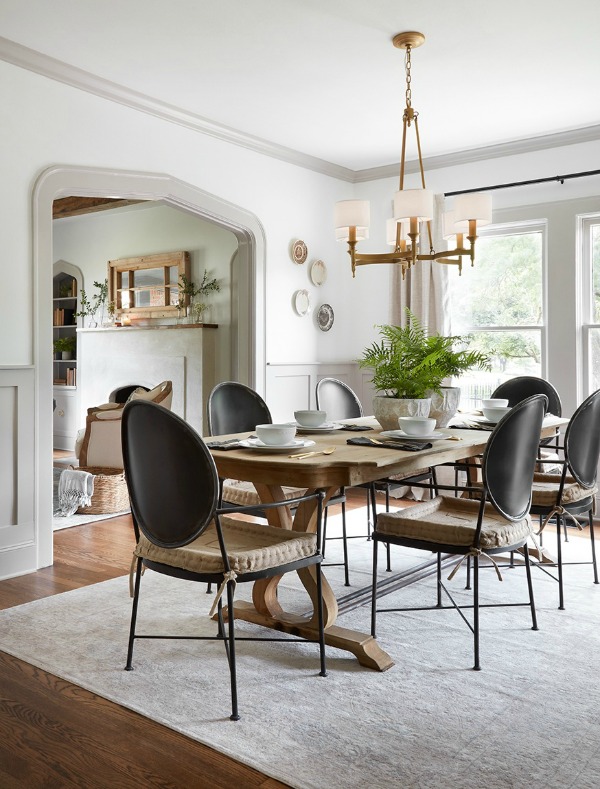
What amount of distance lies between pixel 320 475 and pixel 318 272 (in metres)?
3.72

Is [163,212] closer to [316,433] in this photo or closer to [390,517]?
[316,433]

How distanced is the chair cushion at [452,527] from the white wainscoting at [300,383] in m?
2.64

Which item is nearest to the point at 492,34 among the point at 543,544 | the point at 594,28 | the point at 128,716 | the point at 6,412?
the point at 594,28

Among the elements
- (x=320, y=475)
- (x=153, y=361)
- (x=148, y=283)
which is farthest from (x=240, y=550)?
(x=148, y=283)

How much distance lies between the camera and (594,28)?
11.3 ft

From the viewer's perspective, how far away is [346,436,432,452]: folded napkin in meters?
2.74

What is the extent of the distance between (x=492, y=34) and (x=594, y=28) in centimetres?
47

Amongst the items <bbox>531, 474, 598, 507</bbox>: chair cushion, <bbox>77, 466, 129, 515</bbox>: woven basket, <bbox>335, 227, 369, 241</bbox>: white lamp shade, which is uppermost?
<bbox>335, 227, 369, 241</bbox>: white lamp shade

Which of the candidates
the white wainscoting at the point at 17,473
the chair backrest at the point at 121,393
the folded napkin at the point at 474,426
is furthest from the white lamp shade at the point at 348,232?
the chair backrest at the point at 121,393

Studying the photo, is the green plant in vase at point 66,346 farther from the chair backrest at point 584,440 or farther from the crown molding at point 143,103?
the chair backrest at point 584,440

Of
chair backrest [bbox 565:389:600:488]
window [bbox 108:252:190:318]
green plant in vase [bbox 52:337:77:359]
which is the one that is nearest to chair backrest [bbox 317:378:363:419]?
chair backrest [bbox 565:389:600:488]

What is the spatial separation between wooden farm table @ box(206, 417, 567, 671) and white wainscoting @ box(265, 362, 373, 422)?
2299 mm

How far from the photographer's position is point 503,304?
5.45 meters

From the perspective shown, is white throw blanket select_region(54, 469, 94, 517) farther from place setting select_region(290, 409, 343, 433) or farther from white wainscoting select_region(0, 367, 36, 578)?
place setting select_region(290, 409, 343, 433)
